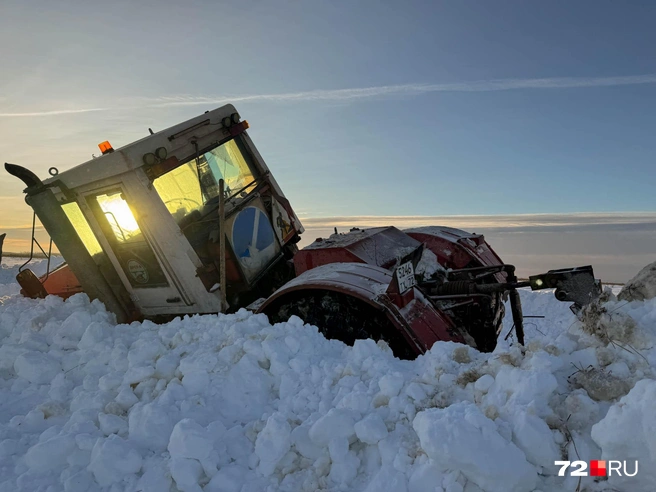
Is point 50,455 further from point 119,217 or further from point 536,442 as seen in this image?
point 119,217

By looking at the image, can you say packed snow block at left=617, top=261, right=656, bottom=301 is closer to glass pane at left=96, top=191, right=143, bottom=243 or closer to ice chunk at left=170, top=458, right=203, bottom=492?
ice chunk at left=170, top=458, right=203, bottom=492

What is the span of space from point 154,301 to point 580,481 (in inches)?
188

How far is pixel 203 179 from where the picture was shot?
5.41 meters

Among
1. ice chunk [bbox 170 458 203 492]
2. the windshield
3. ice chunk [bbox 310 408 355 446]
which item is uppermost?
the windshield

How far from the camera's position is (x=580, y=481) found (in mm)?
1915

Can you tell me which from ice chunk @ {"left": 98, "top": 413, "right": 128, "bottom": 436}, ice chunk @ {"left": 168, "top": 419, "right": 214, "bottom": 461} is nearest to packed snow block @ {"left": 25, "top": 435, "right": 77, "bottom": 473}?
ice chunk @ {"left": 98, "top": 413, "right": 128, "bottom": 436}

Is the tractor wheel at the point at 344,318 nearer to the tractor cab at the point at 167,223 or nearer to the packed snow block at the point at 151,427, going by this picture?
the tractor cab at the point at 167,223

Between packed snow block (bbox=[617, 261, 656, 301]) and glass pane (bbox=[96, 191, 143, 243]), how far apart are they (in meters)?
4.60

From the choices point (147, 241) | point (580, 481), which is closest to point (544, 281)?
point (580, 481)

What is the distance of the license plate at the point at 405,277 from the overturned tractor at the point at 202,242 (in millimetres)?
211

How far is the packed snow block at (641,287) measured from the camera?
277cm

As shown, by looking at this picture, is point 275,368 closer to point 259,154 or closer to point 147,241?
point 147,241

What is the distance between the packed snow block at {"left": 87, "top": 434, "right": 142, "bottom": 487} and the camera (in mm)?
2379

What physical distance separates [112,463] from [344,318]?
6.12ft
